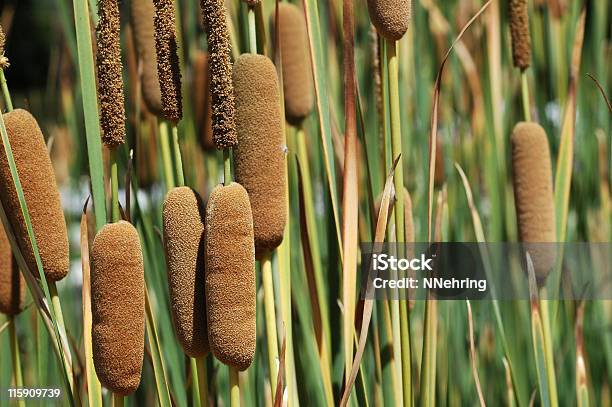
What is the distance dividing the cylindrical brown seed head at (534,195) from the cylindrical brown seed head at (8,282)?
48cm

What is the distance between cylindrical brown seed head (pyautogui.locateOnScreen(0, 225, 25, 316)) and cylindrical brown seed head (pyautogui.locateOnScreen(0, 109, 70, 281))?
110 millimetres

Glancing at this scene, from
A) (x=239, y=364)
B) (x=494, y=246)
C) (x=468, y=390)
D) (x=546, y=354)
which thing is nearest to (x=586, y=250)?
(x=494, y=246)

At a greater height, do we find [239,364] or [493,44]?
[493,44]

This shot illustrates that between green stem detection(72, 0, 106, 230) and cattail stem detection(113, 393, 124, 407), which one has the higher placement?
green stem detection(72, 0, 106, 230)

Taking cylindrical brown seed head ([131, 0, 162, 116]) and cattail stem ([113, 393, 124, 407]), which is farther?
cylindrical brown seed head ([131, 0, 162, 116])

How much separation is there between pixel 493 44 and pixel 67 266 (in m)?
0.63

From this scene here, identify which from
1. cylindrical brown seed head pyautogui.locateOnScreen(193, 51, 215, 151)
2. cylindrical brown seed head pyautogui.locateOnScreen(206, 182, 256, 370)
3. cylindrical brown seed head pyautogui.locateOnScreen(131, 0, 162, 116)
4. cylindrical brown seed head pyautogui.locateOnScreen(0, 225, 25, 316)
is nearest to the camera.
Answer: cylindrical brown seed head pyautogui.locateOnScreen(206, 182, 256, 370)

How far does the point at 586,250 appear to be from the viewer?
109 cm

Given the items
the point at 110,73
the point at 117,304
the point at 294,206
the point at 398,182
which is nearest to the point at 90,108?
the point at 110,73

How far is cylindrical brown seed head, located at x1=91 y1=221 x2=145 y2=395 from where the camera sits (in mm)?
558

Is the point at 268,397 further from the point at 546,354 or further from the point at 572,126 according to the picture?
the point at 572,126

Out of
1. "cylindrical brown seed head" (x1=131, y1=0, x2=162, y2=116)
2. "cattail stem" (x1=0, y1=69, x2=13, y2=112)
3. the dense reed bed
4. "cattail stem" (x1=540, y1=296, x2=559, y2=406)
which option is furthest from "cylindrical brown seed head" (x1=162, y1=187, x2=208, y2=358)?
"cattail stem" (x1=540, y1=296, x2=559, y2=406)

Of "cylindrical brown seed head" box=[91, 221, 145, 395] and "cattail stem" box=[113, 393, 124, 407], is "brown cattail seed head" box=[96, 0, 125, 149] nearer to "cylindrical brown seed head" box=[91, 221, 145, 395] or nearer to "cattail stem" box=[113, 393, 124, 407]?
"cylindrical brown seed head" box=[91, 221, 145, 395]

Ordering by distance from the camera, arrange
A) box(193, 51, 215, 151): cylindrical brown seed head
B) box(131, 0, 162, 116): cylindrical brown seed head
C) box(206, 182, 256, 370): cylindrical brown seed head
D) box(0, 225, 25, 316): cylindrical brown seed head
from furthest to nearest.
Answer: box(193, 51, 215, 151): cylindrical brown seed head
box(131, 0, 162, 116): cylindrical brown seed head
box(0, 225, 25, 316): cylindrical brown seed head
box(206, 182, 256, 370): cylindrical brown seed head
